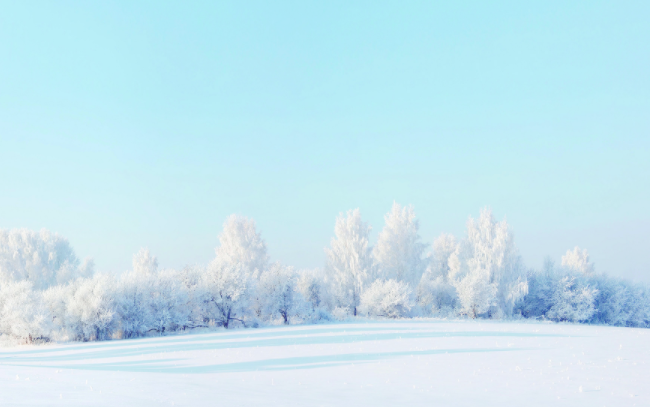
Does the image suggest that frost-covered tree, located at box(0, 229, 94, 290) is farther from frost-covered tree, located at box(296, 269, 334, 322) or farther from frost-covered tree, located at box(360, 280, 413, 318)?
frost-covered tree, located at box(360, 280, 413, 318)

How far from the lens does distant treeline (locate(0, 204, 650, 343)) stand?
22.9 m

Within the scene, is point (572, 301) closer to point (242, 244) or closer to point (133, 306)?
point (242, 244)

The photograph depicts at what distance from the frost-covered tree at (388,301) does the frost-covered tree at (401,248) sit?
792 centimetres

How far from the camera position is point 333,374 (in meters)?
9.59

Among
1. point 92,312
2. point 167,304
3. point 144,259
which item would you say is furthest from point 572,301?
point 144,259

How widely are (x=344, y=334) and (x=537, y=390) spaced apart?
38.1 feet

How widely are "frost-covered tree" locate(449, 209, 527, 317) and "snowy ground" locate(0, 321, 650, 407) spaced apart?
716 inches

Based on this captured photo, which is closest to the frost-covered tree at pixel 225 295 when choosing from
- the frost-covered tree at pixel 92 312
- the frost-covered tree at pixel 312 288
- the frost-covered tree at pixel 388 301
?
the frost-covered tree at pixel 92 312

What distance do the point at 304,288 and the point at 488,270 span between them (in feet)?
49.6

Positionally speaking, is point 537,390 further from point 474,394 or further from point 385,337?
point 385,337

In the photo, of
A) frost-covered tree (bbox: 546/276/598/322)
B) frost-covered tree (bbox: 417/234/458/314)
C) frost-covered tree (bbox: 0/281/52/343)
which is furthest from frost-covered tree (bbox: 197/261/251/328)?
frost-covered tree (bbox: 546/276/598/322)

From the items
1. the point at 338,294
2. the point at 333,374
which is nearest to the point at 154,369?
the point at 333,374

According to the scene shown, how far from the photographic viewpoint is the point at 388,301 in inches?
1219

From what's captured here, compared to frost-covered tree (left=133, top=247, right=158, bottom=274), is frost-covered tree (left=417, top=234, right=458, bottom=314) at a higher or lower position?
lower
